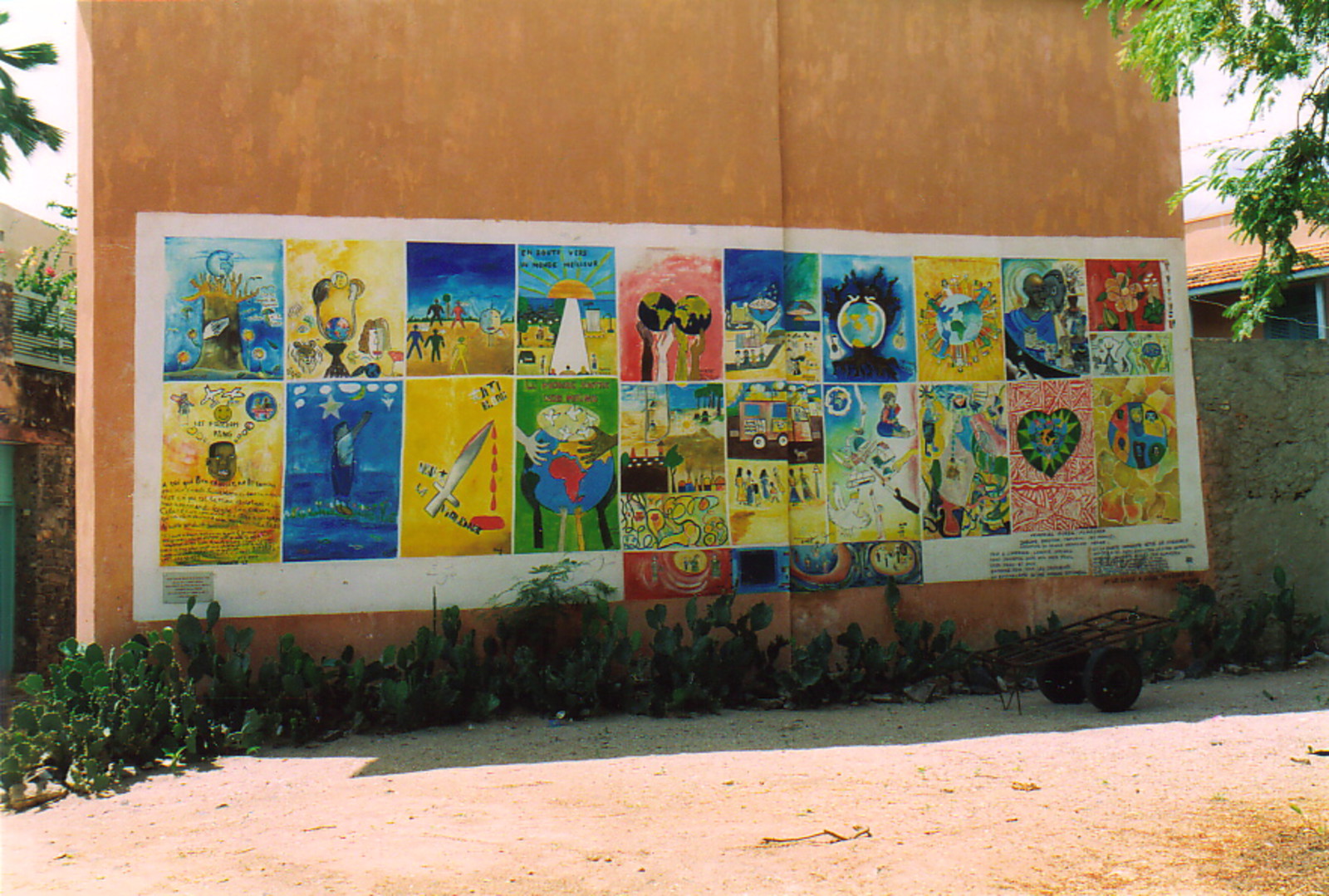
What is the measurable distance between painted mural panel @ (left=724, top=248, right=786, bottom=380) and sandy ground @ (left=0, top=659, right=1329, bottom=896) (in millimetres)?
2932

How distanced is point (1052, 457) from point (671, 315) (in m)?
3.70

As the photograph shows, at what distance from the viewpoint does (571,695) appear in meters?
7.25

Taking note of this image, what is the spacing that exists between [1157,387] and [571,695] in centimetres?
609

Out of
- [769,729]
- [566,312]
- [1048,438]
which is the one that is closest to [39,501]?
[566,312]

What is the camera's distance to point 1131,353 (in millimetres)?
9336

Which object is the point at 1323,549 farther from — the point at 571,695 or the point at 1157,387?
the point at 571,695

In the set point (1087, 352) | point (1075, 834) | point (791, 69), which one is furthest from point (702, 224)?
point (1075, 834)

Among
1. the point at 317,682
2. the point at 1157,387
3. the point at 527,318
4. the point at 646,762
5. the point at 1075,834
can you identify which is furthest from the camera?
the point at 1157,387

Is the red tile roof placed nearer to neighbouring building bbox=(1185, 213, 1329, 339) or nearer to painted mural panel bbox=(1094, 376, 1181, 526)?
neighbouring building bbox=(1185, 213, 1329, 339)

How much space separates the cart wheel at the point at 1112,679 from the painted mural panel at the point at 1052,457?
1946 millimetres

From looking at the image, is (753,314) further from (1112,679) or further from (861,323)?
(1112,679)

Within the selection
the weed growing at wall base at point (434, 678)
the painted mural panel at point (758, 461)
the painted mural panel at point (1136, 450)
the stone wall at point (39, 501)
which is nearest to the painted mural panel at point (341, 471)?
the weed growing at wall base at point (434, 678)

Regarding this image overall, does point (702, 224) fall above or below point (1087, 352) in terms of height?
above

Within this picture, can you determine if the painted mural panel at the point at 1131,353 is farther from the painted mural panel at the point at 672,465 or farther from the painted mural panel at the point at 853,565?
the painted mural panel at the point at 672,465
